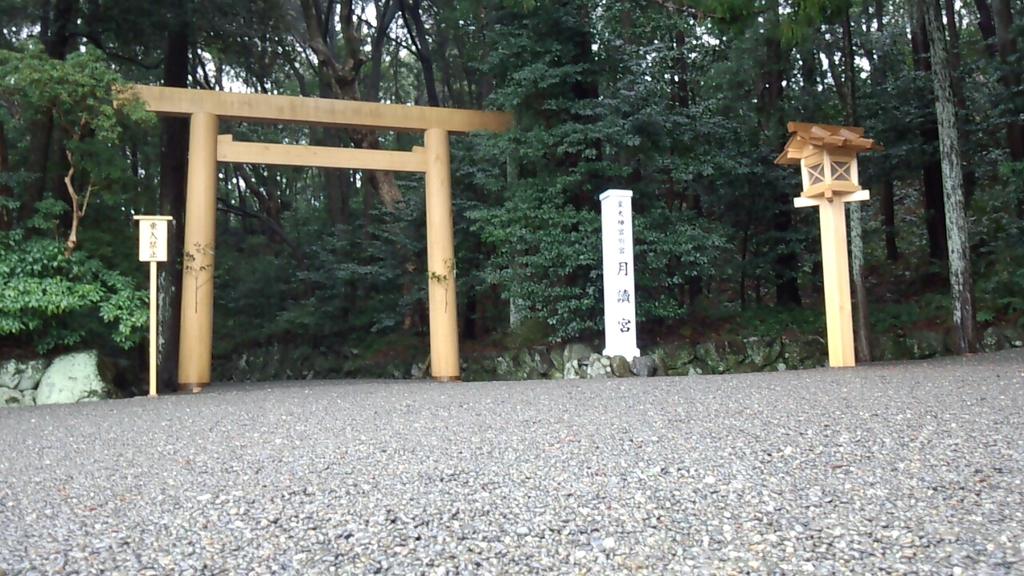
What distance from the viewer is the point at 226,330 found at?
12523mm

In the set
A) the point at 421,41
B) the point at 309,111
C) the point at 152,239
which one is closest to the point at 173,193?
the point at 309,111

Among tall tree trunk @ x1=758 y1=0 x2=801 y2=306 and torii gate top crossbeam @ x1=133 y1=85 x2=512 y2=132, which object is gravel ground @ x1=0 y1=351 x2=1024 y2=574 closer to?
torii gate top crossbeam @ x1=133 y1=85 x2=512 y2=132

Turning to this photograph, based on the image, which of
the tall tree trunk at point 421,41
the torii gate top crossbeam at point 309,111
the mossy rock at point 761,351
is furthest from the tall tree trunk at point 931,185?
the tall tree trunk at point 421,41

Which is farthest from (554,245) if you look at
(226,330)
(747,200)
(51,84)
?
(226,330)

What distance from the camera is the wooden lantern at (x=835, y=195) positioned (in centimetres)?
651

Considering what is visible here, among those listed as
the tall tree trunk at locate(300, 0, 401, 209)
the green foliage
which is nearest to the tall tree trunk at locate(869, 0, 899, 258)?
the tall tree trunk at locate(300, 0, 401, 209)

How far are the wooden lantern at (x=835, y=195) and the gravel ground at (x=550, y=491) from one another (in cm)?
213

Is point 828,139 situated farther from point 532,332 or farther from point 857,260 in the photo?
point 532,332

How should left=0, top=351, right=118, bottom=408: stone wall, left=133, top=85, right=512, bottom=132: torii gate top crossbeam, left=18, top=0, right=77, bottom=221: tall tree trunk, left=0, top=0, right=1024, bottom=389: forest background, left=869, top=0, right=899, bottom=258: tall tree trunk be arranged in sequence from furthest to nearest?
left=869, top=0, right=899, bottom=258: tall tree trunk
left=133, top=85, right=512, bottom=132: torii gate top crossbeam
left=18, top=0, right=77, bottom=221: tall tree trunk
left=0, top=0, right=1024, bottom=389: forest background
left=0, top=351, right=118, bottom=408: stone wall

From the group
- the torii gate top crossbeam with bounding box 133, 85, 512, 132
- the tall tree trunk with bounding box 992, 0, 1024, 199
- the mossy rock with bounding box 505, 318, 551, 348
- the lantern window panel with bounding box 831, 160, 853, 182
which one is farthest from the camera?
the mossy rock with bounding box 505, 318, 551, 348

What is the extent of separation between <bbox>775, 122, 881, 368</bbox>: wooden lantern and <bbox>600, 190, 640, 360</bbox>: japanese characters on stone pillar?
1845mm

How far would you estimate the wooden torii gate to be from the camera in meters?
7.75

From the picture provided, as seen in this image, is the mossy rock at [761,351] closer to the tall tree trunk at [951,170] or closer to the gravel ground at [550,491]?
the tall tree trunk at [951,170]

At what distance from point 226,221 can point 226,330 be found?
325 cm
